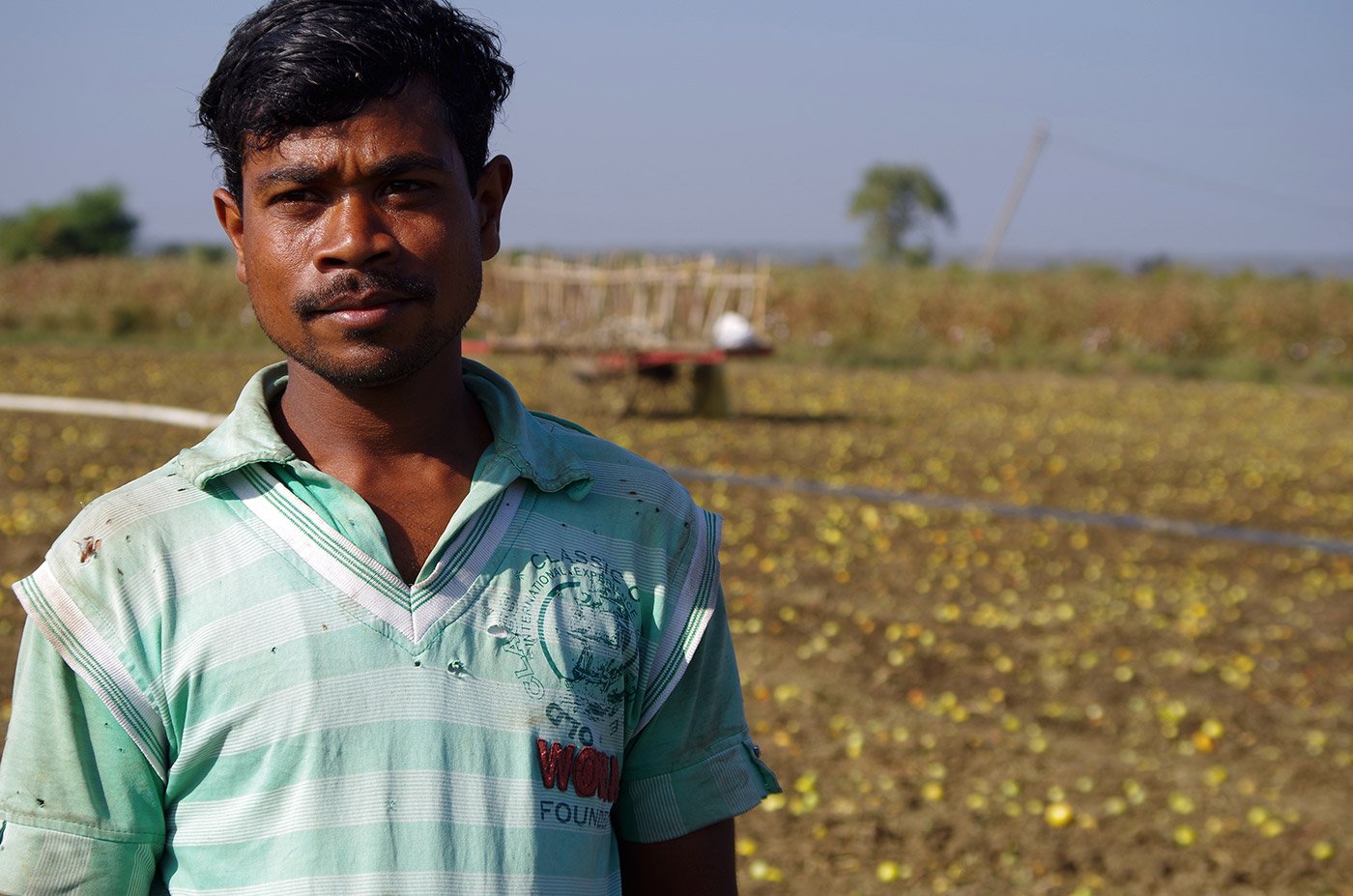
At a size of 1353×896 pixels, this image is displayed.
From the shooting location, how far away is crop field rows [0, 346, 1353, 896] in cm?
433

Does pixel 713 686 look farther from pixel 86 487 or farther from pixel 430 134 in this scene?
pixel 86 487

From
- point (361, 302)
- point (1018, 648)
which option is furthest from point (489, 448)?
point (1018, 648)

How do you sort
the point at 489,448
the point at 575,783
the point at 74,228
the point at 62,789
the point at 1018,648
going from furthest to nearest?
the point at 74,228 < the point at 1018,648 < the point at 489,448 < the point at 575,783 < the point at 62,789

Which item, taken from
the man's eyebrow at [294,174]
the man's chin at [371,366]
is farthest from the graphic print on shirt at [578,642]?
the man's eyebrow at [294,174]

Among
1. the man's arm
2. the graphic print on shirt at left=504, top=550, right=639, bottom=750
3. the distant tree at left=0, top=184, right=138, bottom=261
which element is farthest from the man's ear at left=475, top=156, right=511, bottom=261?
the distant tree at left=0, top=184, right=138, bottom=261

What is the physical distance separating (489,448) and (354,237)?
26 cm

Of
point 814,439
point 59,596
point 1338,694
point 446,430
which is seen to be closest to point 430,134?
point 446,430

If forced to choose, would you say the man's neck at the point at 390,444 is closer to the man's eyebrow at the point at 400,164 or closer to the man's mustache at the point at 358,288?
the man's mustache at the point at 358,288

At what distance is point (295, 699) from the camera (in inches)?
48.6

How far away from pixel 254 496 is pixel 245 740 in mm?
231

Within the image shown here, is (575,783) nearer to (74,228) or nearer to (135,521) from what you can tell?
(135,521)

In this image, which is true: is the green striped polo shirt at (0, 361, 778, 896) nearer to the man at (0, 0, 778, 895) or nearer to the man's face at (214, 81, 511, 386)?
the man at (0, 0, 778, 895)

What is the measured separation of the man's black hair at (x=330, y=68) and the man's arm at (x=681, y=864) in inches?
29.3

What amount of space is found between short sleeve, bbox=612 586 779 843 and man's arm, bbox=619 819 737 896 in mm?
15
